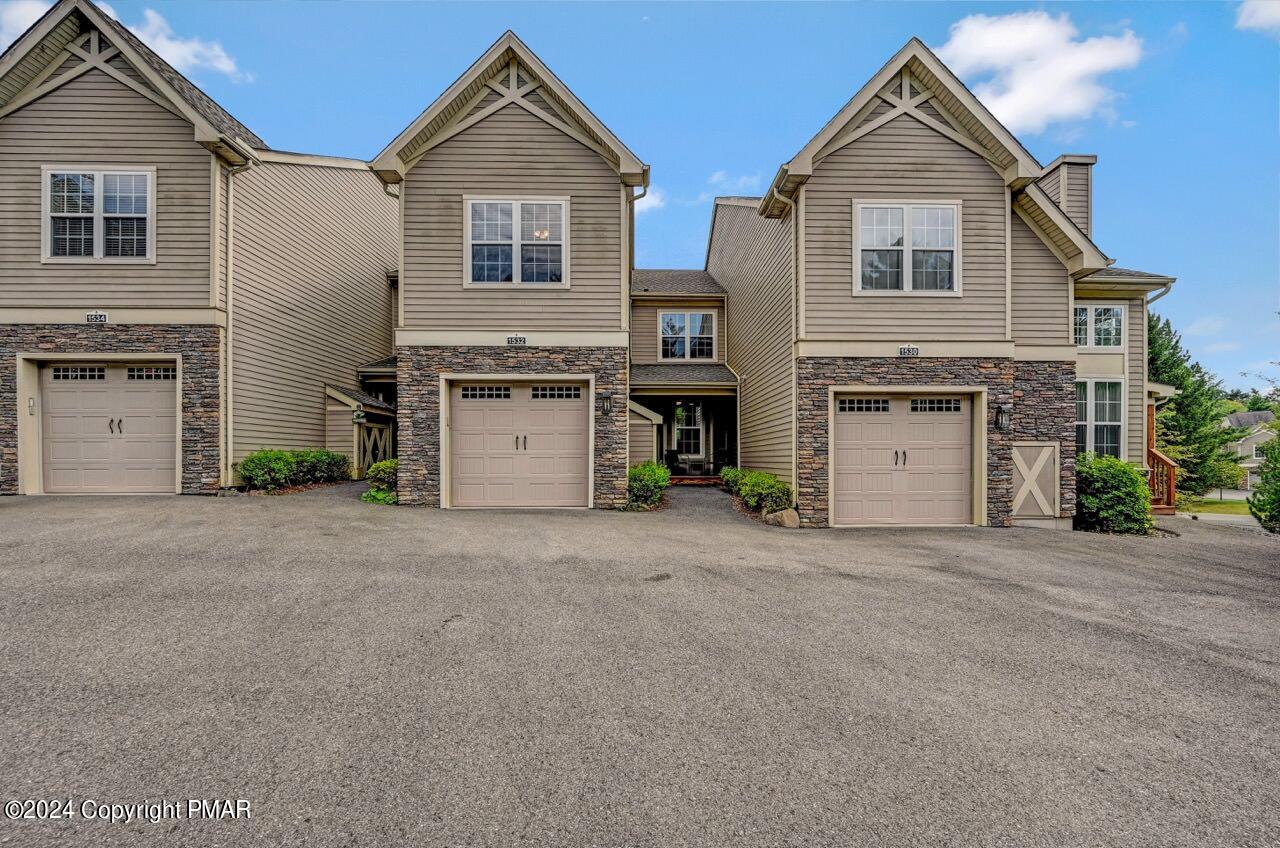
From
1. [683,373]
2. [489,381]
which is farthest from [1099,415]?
[489,381]

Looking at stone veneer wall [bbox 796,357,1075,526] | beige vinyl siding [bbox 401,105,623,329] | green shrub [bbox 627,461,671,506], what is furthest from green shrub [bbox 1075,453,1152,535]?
beige vinyl siding [bbox 401,105,623,329]

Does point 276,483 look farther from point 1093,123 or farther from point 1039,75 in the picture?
point 1093,123

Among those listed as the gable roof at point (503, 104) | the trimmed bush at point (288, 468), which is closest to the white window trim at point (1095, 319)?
the gable roof at point (503, 104)

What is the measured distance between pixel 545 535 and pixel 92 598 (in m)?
4.87

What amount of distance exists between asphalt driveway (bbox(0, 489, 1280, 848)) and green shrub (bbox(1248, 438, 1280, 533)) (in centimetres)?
310

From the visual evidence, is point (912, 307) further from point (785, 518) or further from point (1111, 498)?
point (1111, 498)

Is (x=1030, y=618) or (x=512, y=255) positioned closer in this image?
(x=1030, y=618)

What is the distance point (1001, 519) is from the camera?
414 inches

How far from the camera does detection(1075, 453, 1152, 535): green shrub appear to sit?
10.7 metres

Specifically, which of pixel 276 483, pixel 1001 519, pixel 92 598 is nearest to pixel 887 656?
pixel 92 598

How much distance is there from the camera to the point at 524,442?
11156 mm

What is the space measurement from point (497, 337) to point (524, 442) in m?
2.08

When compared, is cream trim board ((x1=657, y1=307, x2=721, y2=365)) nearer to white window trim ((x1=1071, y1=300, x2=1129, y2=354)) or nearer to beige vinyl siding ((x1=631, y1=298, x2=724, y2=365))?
beige vinyl siding ((x1=631, y1=298, x2=724, y2=365))

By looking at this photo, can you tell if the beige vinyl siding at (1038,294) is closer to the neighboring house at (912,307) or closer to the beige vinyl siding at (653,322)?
the neighboring house at (912,307)
